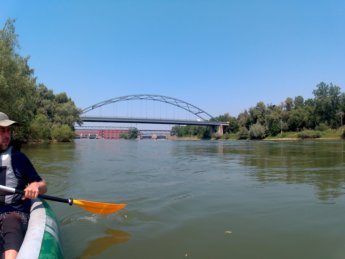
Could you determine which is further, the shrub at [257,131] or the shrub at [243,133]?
the shrub at [243,133]

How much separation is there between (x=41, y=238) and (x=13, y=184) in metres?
0.79

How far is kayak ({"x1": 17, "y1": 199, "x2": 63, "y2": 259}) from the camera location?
2750 millimetres

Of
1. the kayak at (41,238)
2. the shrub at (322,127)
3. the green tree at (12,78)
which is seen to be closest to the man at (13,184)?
the kayak at (41,238)

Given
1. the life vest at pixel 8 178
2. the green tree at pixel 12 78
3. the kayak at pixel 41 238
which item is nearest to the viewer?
the kayak at pixel 41 238

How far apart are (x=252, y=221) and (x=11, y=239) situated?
3.67 meters

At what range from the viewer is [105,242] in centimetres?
454

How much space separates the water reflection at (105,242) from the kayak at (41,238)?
0.75 m

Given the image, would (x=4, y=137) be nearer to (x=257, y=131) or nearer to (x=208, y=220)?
(x=208, y=220)

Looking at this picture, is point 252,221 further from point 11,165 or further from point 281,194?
point 11,165

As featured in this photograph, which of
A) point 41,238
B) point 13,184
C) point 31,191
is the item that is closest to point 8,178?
point 13,184

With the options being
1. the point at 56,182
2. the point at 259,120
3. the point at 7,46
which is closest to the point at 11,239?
the point at 56,182

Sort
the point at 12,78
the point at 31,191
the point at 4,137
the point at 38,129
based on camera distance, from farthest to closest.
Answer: the point at 38,129, the point at 12,78, the point at 4,137, the point at 31,191

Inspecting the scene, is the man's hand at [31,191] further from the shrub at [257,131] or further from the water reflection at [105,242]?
the shrub at [257,131]

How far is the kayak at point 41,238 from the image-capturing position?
2.75 metres
